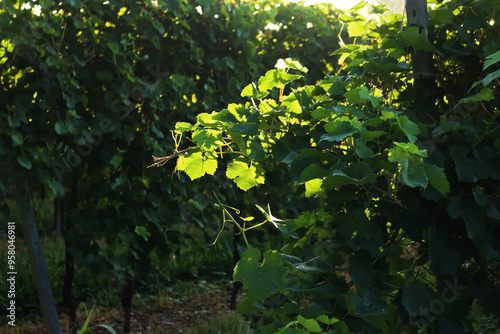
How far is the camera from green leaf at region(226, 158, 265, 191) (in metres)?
1.62

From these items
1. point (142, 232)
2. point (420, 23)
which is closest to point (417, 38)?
point (420, 23)

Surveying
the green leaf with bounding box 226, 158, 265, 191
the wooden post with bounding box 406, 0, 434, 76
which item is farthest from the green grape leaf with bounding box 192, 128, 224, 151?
the wooden post with bounding box 406, 0, 434, 76

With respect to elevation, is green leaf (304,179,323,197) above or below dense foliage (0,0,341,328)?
below

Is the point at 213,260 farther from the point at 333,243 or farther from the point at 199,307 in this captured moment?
the point at 333,243

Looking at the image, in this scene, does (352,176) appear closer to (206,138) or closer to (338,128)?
(338,128)

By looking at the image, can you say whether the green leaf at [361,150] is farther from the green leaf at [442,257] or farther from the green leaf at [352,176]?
the green leaf at [442,257]

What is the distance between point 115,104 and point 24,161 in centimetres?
66

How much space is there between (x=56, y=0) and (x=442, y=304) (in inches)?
104

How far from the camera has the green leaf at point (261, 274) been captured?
1.22 m

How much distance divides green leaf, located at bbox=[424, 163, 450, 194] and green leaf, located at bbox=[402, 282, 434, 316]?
0.32 meters

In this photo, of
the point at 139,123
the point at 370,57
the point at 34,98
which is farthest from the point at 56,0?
the point at 370,57

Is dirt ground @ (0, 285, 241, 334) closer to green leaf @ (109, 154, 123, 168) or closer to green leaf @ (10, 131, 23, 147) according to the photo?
green leaf @ (109, 154, 123, 168)

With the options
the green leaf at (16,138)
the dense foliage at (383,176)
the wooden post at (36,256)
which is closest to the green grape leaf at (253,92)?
the dense foliage at (383,176)

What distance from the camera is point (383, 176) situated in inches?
55.3
